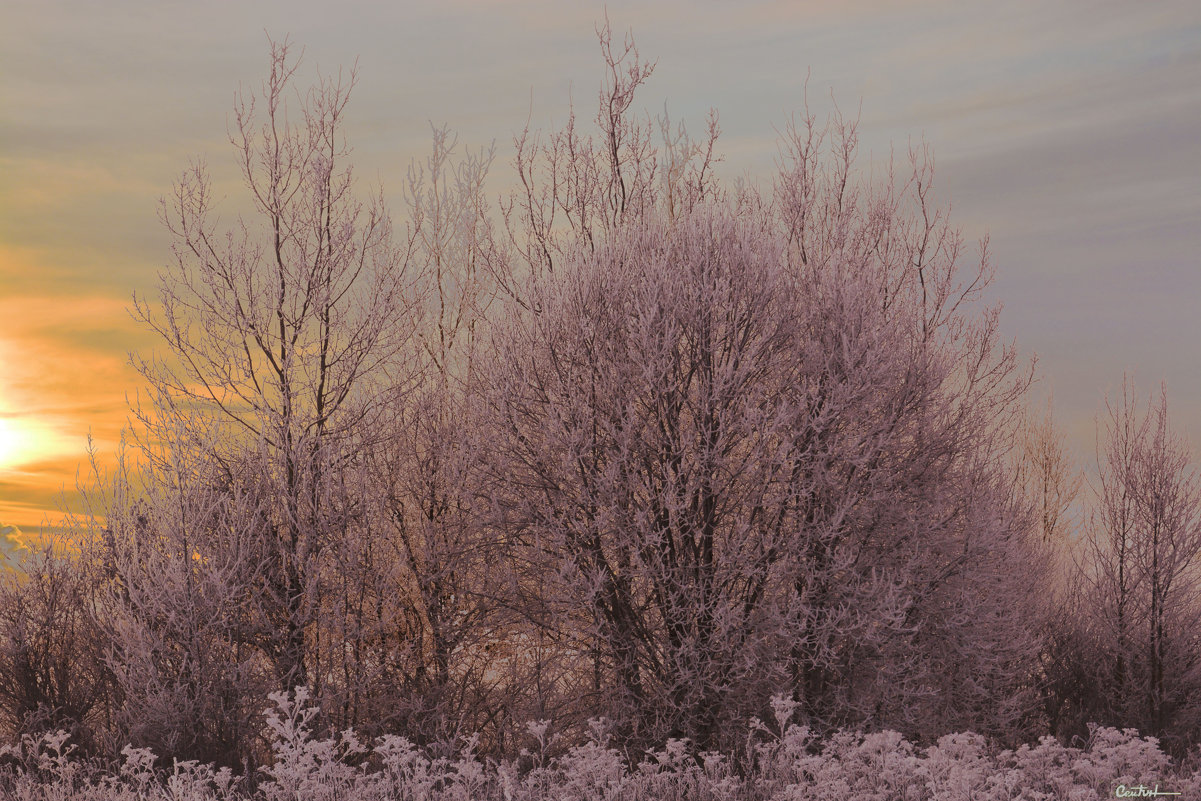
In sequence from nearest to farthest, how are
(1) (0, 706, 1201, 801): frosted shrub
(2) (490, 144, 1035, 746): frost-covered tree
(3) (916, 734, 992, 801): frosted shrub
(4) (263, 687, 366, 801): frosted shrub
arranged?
(3) (916, 734, 992, 801): frosted shrub
(1) (0, 706, 1201, 801): frosted shrub
(4) (263, 687, 366, 801): frosted shrub
(2) (490, 144, 1035, 746): frost-covered tree

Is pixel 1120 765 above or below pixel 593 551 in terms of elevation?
below

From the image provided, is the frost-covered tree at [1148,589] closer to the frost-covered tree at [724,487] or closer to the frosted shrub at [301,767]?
the frost-covered tree at [724,487]

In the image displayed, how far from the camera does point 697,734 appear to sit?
12.9 m

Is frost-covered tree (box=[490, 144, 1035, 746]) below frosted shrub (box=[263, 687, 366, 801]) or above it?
above

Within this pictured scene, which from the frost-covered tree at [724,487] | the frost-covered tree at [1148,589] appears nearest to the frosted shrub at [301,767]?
the frost-covered tree at [724,487]

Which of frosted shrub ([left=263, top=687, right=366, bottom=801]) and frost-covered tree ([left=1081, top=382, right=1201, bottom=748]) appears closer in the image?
frosted shrub ([left=263, top=687, right=366, bottom=801])

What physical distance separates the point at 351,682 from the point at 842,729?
681 centimetres

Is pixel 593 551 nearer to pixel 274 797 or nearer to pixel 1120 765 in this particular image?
pixel 274 797

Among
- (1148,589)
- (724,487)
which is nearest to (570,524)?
(724,487)

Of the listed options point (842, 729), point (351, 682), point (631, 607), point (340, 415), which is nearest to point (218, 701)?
point (351, 682)

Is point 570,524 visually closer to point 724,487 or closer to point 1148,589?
point 724,487

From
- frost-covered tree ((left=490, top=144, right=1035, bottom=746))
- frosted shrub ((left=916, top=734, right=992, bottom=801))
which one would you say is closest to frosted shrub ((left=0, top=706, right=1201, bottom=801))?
frosted shrub ((left=916, top=734, right=992, bottom=801))

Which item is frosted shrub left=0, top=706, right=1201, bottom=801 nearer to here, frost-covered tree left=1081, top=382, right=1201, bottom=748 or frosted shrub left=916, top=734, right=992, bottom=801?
frosted shrub left=916, top=734, right=992, bottom=801

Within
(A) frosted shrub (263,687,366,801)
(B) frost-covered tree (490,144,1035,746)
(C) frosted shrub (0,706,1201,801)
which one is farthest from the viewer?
(B) frost-covered tree (490,144,1035,746)
